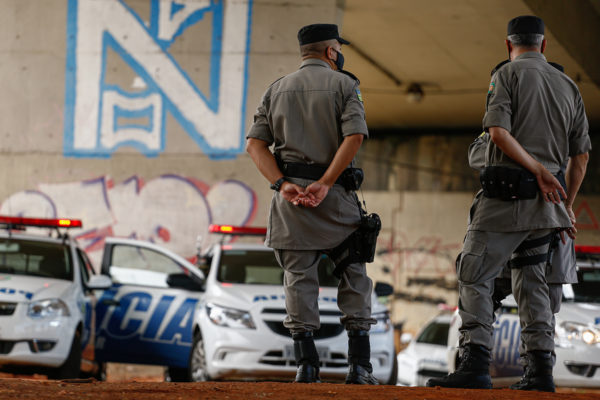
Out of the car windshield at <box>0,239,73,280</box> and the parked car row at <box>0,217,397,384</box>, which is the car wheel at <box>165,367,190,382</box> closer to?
the parked car row at <box>0,217,397,384</box>

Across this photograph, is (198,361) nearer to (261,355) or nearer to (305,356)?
(261,355)

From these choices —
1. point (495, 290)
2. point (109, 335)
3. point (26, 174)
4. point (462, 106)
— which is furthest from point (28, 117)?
point (462, 106)

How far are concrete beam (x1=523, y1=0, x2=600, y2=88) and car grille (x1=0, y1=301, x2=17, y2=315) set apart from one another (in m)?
9.20

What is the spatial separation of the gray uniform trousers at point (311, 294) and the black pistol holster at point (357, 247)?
4 centimetres

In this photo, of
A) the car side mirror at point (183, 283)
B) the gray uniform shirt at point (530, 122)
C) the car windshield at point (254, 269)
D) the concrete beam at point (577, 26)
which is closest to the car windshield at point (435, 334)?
the concrete beam at point (577, 26)

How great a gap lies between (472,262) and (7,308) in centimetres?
494

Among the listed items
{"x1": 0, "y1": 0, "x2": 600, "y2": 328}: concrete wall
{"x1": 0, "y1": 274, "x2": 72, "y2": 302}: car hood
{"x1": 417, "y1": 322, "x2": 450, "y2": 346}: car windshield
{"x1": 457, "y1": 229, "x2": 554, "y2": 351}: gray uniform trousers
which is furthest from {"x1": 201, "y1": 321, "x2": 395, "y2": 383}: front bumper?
{"x1": 417, "y1": 322, "x2": 450, "y2": 346}: car windshield

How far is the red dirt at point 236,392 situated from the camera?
14.9ft

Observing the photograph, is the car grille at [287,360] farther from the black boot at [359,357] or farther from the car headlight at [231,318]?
the black boot at [359,357]

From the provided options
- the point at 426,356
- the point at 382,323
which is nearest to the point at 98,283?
the point at 382,323

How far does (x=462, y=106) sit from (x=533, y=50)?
59.6 feet

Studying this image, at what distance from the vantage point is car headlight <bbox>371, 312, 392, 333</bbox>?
9.40 m

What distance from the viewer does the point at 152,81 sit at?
46.1ft

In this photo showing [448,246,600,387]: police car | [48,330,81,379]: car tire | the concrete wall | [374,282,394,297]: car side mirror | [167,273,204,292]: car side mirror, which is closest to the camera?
[48,330,81,379]: car tire
